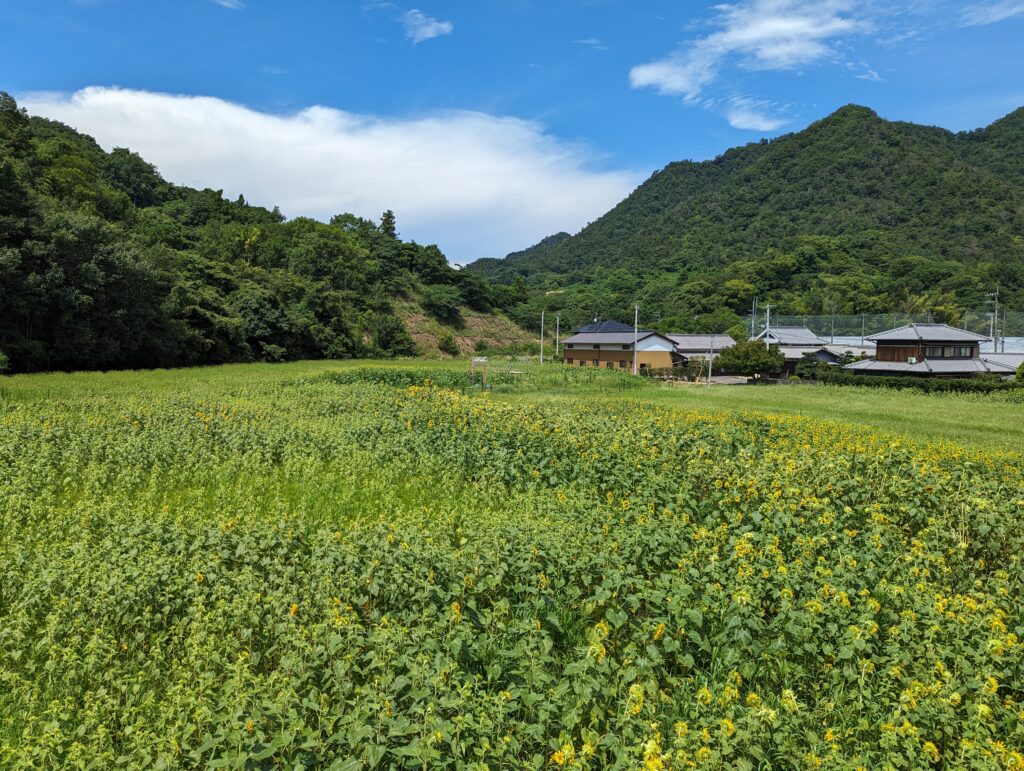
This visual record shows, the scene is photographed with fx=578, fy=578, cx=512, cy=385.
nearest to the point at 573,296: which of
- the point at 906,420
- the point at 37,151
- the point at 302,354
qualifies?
the point at 302,354

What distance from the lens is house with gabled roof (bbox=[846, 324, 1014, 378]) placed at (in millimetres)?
36750

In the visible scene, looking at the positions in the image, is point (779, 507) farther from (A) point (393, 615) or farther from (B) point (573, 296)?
(B) point (573, 296)

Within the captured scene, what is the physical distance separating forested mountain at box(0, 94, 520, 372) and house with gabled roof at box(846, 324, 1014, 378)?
39503 millimetres

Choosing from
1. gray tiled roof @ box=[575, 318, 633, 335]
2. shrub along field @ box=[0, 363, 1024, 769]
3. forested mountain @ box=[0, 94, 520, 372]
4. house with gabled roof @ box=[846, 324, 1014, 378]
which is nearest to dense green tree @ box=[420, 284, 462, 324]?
forested mountain @ box=[0, 94, 520, 372]

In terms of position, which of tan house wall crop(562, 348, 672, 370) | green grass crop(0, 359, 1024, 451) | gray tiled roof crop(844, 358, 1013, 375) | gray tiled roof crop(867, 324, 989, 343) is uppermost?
gray tiled roof crop(867, 324, 989, 343)

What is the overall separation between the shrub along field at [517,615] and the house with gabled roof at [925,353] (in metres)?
33.2

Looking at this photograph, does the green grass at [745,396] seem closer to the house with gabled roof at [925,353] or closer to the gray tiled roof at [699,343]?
the house with gabled roof at [925,353]

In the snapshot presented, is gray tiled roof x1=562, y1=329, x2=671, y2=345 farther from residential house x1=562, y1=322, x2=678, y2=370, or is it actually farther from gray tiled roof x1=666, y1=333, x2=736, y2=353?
gray tiled roof x1=666, y1=333, x2=736, y2=353

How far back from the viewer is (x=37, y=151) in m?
39.0

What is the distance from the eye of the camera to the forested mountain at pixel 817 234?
249 ft

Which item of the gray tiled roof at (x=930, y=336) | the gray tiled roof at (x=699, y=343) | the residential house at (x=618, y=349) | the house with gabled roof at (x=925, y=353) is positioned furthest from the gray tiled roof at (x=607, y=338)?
the gray tiled roof at (x=930, y=336)

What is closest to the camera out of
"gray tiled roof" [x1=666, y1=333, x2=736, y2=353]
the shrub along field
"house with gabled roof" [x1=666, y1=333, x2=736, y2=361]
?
the shrub along field

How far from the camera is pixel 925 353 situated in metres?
38.5

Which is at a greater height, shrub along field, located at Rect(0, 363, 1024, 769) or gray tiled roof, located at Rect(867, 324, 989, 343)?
gray tiled roof, located at Rect(867, 324, 989, 343)
